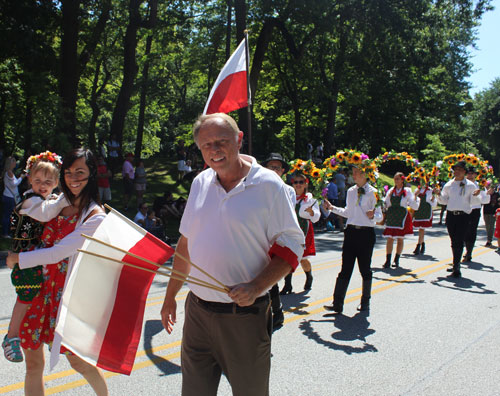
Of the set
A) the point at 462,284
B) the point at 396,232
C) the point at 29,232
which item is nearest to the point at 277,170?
the point at 29,232

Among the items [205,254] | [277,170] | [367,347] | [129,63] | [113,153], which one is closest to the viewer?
[205,254]

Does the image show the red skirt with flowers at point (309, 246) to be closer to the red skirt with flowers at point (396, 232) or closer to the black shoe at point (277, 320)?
the black shoe at point (277, 320)

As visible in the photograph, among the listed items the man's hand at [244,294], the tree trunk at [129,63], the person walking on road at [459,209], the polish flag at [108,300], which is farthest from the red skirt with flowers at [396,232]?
the tree trunk at [129,63]

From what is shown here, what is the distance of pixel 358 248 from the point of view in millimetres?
6938

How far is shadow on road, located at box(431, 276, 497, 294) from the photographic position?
27.6ft

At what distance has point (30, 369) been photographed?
3389 millimetres

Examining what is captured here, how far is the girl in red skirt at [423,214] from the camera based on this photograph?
12317 mm

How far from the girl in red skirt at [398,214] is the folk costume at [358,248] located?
3680mm

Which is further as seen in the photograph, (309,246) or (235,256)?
(309,246)

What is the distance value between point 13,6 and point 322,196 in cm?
1304

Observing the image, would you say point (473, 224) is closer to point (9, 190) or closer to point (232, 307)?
point (232, 307)

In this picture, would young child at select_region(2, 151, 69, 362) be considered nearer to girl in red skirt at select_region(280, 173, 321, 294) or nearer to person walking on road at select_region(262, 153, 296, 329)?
person walking on road at select_region(262, 153, 296, 329)

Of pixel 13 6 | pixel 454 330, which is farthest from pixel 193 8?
pixel 454 330

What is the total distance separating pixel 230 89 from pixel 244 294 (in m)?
4.96
